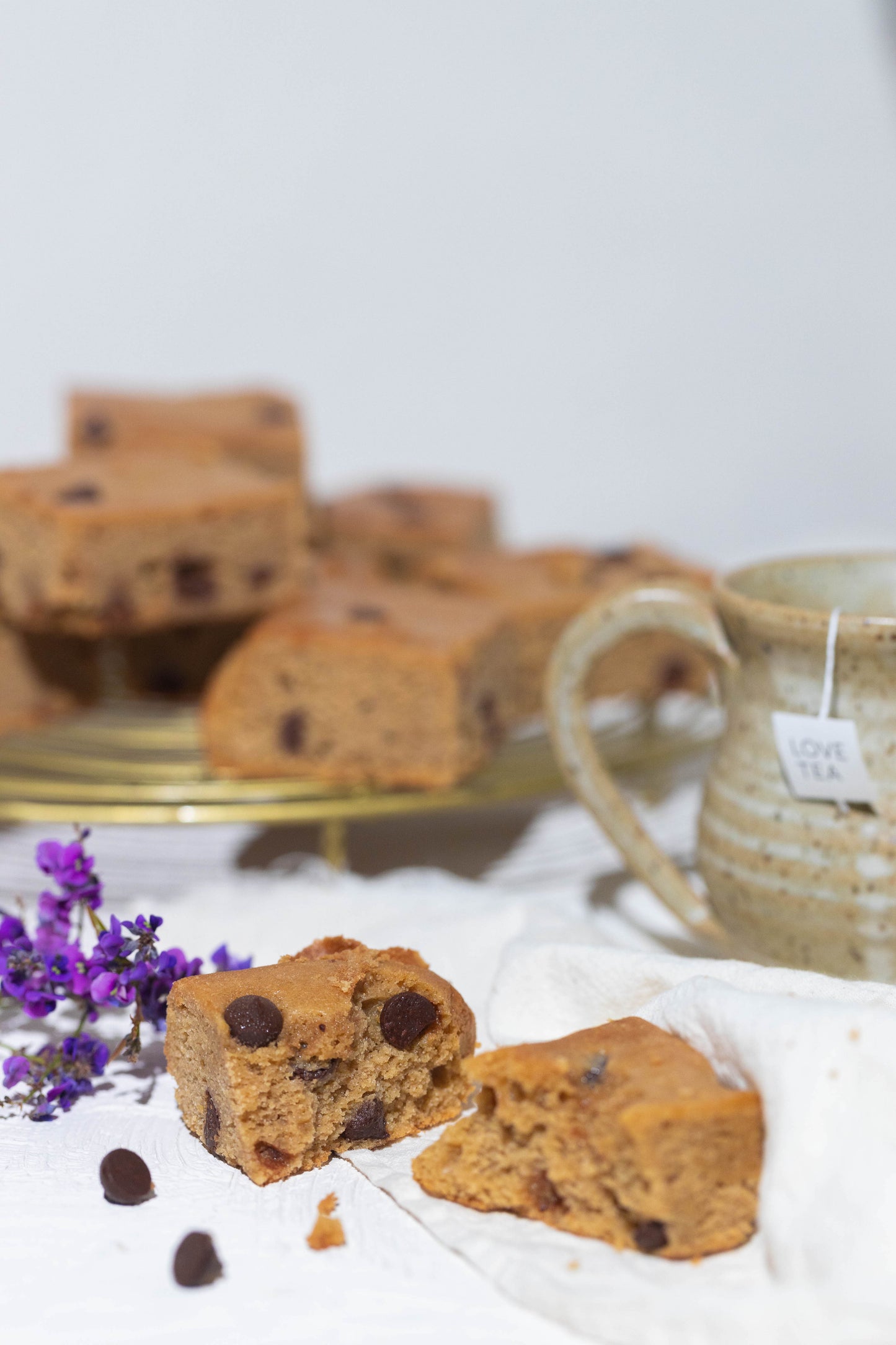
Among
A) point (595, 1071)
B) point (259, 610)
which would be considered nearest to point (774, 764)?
point (595, 1071)

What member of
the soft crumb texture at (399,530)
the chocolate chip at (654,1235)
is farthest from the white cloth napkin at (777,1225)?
the soft crumb texture at (399,530)

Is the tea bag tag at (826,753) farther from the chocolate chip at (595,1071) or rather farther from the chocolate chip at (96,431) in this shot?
the chocolate chip at (96,431)

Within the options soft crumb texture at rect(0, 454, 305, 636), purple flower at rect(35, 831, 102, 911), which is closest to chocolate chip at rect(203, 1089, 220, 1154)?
purple flower at rect(35, 831, 102, 911)

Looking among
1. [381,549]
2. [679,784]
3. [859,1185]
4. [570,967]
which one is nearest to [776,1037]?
[859,1185]

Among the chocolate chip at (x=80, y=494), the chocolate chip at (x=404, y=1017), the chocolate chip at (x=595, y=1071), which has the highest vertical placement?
the chocolate chip at (x=80, y=494)

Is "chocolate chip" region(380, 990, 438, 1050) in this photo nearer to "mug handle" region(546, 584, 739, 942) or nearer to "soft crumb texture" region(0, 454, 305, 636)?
"mug handle" region(546, 584, 739, 942)

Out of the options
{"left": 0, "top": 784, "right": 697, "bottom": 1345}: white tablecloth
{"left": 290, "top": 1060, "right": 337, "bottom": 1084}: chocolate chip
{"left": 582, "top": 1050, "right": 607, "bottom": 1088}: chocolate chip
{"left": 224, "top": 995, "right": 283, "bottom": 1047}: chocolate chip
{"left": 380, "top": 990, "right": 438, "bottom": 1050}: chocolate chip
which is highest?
{"left": 224, "top": 995, "right": 283, "bottom": 1047}: chocolate chip

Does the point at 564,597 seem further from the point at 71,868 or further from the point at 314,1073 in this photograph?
the point at 314,1073

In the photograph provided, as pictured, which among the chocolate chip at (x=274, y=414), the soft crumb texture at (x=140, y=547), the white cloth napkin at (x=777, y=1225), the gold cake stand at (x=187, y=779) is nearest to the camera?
the white cloth napkin at (x=777, y=1225)
